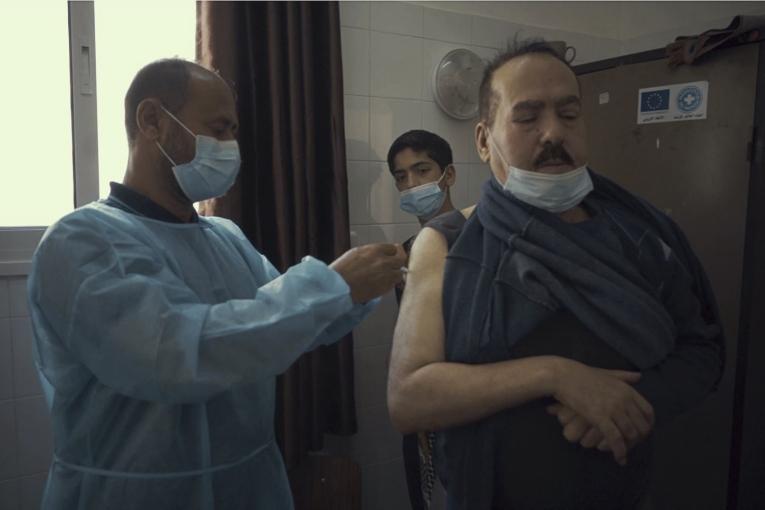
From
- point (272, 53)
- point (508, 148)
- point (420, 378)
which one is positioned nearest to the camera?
point (420, 378)

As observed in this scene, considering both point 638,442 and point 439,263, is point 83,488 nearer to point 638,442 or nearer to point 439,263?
point 439,263

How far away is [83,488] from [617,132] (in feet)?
6.49

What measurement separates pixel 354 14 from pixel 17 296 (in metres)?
1.59

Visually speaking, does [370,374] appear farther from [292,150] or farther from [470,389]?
[470,389]

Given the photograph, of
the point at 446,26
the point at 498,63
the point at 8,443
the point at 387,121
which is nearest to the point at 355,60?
the point at 387,121

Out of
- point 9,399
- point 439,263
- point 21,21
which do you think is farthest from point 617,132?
point 9,399

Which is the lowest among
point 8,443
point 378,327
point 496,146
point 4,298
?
point 8,443

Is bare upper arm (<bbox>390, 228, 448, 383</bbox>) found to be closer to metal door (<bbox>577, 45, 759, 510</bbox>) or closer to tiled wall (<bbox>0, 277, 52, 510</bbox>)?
metal door (<bbox>577, 45, 759, 510</bbox>)

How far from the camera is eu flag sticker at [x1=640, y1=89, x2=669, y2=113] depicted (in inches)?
73.4

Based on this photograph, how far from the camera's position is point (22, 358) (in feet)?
5.70

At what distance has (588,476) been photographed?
0.87 m

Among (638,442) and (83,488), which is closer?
(638,442)

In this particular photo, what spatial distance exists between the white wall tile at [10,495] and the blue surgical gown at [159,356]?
873 millimetres

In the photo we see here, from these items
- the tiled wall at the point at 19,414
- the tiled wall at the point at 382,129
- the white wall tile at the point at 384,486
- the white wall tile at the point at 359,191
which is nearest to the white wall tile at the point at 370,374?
the tiled wall at the point at 382,129
